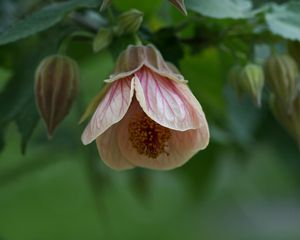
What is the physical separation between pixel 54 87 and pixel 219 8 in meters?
0.28

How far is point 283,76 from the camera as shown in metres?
1.29

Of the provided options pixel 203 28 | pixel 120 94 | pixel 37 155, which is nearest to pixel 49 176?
pixel 37 155

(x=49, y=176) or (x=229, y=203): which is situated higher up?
(x=49, y=176)

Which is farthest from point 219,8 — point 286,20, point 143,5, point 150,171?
point 150,171

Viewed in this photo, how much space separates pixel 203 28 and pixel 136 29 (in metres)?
0.20

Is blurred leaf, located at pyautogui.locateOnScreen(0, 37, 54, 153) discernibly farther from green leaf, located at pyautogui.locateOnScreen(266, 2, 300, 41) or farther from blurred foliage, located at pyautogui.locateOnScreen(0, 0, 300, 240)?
green leaf, located at pyautogui.locateOnScreen(266, 2, 300, 41)

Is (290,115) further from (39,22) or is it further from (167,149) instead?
(39,22)

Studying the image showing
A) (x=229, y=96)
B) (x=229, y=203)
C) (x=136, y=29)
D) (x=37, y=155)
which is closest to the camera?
(x=136, y=29)

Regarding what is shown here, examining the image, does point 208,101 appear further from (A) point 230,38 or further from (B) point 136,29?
(B) point 136,29

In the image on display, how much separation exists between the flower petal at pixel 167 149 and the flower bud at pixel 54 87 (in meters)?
0.12

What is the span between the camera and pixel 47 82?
1.27 m

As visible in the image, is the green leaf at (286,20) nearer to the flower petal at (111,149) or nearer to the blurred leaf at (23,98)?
the flower petal at (111,149)

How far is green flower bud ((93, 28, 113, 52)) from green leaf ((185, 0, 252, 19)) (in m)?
0.13

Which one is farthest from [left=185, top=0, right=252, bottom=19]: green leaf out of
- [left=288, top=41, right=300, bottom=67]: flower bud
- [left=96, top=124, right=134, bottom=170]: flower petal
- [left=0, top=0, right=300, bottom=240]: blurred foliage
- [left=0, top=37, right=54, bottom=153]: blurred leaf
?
[left=0, top=37, right=54, bottom=153]: blurred leaf
